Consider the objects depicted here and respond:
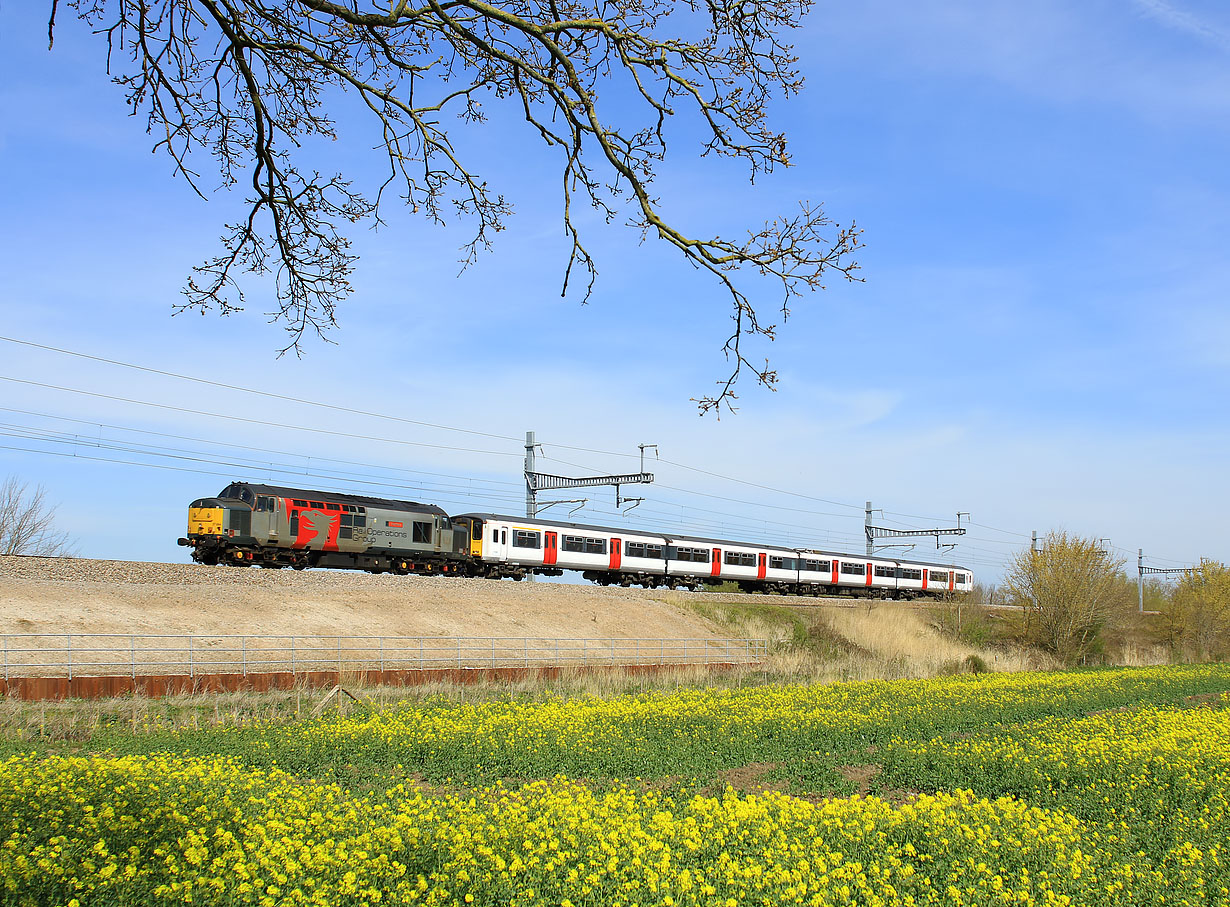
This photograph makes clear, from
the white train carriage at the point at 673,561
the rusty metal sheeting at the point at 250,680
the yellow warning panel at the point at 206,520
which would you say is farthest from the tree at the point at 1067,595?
the yellow warning panel at the point at 206,520

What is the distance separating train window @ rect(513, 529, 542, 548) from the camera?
40.6 m

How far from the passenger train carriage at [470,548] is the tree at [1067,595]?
13583mm

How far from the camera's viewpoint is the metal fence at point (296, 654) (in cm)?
2023

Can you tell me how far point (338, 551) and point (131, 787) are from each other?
27420 mm

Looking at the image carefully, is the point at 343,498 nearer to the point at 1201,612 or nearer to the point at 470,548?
the point at 470,548

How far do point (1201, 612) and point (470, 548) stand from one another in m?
Answer: 46.1

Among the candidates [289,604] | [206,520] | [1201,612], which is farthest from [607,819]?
[1201,612]

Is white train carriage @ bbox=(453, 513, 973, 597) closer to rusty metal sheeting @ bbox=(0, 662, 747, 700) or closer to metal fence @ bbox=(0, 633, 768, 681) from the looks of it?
metal fence @ bbox=(0, 633, 768, 681)

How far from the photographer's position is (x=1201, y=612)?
57438 mm

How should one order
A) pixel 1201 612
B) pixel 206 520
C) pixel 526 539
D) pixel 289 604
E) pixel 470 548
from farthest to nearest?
1. pixel 1201 612
2. pixel 526 539
3. pixel 470 548
4. pixel 206 520
5. pixel 289 604

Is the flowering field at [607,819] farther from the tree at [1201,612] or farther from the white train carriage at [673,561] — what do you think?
the tree at [1201,612]

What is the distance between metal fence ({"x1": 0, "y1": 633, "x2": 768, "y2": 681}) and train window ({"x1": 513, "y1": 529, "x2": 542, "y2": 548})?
8.39 metres

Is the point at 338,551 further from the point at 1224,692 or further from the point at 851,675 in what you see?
the point at 1224,692

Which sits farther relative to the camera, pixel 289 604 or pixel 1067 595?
pixel 1067 595
